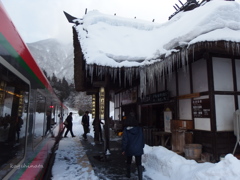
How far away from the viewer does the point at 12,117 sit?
2400 millimetres

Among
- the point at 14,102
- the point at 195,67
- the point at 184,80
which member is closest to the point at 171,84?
the point at 184,80

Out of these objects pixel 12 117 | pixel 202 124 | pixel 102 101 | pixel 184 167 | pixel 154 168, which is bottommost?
pixel 154 168

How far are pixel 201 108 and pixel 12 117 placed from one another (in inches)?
207

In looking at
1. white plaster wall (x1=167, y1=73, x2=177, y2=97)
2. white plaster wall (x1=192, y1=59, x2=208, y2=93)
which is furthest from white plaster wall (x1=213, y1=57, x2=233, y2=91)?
white plaster wall (x1=167, y1=73, x2=177, y2=97)

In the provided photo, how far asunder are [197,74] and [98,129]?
6316mm

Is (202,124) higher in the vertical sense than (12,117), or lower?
lower

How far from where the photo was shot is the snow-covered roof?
5086 millimetres

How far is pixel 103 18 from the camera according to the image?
1004cm

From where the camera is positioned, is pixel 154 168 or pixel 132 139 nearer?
pixel 132 139

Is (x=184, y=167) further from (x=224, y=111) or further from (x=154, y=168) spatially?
(x=224, y=111)

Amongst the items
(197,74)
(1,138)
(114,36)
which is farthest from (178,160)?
(114,36)

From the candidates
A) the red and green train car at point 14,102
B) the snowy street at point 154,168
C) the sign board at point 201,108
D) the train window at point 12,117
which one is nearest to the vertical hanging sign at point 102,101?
the snowy street at point 154,168

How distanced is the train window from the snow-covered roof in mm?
2990

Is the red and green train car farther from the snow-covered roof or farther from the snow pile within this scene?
the snow pile
